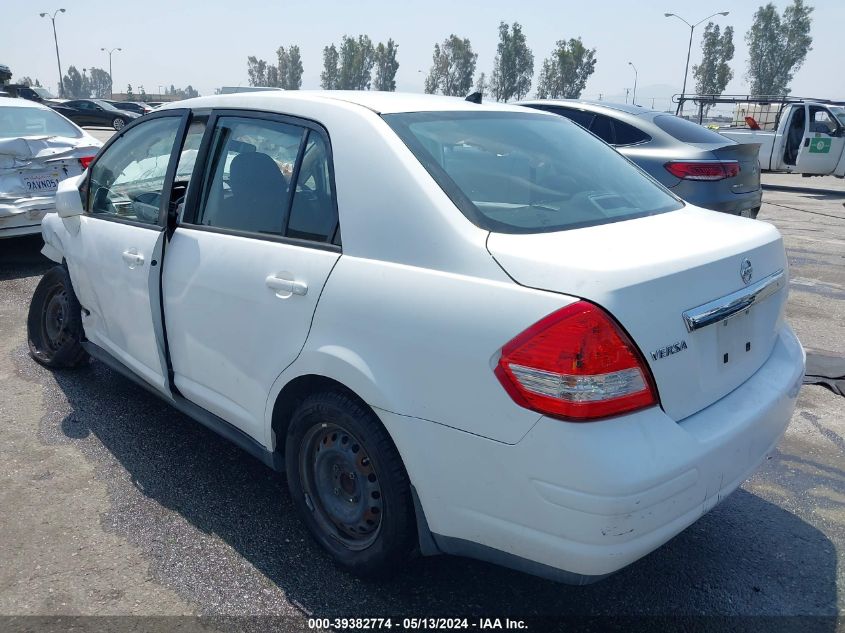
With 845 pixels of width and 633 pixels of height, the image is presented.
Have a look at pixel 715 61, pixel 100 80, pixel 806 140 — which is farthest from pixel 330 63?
pixel 100 80

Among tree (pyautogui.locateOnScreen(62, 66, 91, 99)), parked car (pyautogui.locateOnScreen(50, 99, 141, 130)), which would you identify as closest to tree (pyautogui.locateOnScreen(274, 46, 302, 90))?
tree (pyautogui.locateOnScreen(62, 66, 91, 99))

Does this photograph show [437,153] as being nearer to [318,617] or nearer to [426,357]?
[426,357]

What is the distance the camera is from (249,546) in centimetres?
289

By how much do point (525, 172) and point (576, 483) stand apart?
1317 millimetres

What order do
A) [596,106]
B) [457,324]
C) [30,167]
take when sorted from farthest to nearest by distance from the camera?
[596,106] → [30,167] → [457,324]

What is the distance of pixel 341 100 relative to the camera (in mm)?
2789

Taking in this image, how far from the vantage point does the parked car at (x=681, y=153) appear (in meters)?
6.91

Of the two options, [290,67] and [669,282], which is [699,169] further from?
[290,67]

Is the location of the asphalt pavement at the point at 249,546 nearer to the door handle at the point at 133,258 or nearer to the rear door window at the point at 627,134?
the door handle at the point at 133,258

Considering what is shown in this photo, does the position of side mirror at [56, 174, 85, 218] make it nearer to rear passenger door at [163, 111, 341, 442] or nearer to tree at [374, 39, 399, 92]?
rear passenger door at [163, 111, 341, 442]

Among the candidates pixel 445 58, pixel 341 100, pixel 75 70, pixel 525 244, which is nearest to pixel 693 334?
pixel 525 244

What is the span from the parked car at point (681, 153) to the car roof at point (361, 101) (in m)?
3.93

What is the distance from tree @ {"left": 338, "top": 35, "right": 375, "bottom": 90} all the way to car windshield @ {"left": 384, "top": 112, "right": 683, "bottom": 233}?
102 metres

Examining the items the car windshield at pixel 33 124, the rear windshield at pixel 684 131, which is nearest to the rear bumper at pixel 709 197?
the rear windshield at pixel 684 131
